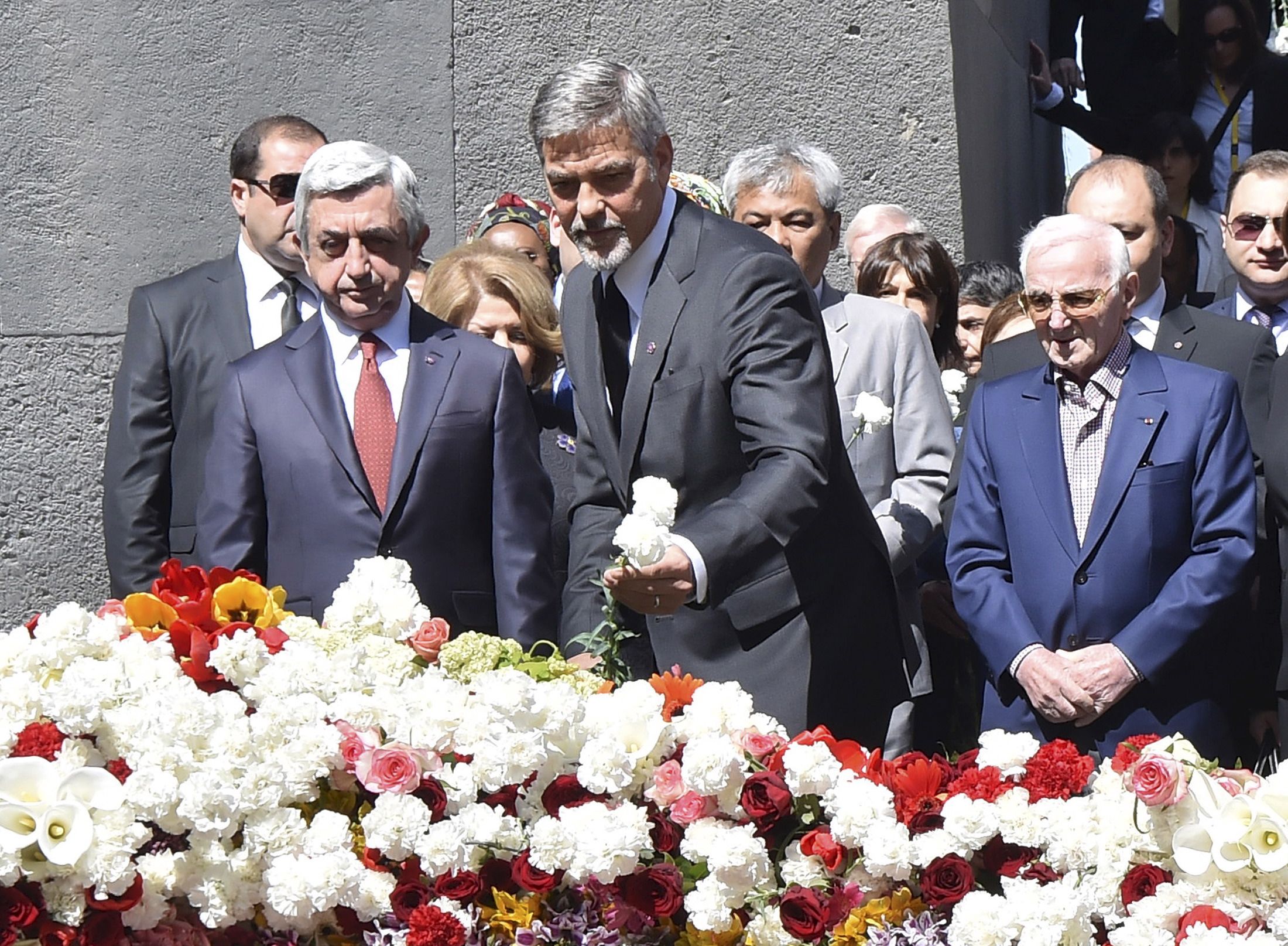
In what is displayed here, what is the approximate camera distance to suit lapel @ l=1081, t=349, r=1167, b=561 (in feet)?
13.4

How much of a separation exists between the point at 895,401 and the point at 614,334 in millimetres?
1238

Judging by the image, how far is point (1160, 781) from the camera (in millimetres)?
2338

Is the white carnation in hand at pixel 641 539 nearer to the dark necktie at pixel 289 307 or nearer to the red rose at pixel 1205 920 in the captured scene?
the red rose at pixel 1205 920

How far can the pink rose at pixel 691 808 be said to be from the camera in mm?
2492

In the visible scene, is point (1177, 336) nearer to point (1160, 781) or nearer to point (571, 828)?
point (1160, 781)

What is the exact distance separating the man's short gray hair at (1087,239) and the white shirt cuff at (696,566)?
1430 mm

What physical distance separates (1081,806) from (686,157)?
14.4ft

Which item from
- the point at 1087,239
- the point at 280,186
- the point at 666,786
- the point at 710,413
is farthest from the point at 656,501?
the point at 280,186

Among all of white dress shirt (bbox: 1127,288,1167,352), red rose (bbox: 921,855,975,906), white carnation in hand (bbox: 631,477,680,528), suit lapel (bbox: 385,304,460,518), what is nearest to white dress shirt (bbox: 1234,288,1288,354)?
white dress shirt (bbox: 1127,288,1167,352)

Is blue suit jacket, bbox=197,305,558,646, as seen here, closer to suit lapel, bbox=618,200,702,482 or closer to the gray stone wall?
suit lapel, bbox=618,200,702,482

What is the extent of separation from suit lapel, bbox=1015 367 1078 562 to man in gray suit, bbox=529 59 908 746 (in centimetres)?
46

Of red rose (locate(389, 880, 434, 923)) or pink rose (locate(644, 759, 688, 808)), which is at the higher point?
pink rose (locate(644, 759, 688, 808))

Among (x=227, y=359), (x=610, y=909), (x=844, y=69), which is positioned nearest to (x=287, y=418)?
(x=227, y=359)

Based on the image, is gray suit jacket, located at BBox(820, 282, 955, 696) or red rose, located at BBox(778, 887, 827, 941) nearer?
red rose, located at BBox(778, 887, 827, 941)
